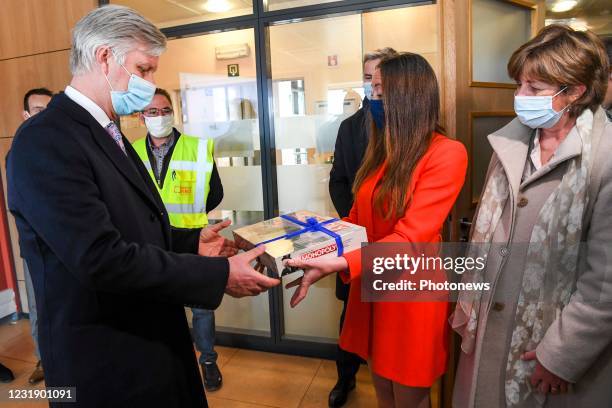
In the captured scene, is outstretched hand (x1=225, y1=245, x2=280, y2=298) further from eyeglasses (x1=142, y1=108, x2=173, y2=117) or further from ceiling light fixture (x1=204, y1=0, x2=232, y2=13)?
ceiling light fixture (x1=204, y1=0, x2=232, y2=13)

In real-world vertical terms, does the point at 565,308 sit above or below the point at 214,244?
below

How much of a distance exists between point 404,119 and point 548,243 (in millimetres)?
569

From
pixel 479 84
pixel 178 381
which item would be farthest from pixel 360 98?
pixel 178 381

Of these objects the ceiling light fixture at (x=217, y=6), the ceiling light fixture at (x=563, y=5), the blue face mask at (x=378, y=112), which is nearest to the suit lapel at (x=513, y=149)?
the blue face mask at (x=378, y=112)

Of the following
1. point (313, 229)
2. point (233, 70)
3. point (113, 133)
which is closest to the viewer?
point (113, 133)

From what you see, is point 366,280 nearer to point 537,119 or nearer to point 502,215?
point 502,215

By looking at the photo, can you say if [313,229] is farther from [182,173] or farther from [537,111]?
[182,173]

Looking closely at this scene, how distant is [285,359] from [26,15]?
3.30 metres

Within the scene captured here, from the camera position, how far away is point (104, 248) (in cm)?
87

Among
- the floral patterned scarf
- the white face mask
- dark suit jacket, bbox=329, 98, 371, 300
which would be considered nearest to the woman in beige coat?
the floral patterned scarf

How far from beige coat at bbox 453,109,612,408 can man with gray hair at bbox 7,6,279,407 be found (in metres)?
0.73

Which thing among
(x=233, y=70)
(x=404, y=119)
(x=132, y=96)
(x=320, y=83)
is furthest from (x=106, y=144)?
(x=233, y=70)

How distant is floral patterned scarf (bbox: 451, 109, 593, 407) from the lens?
107 centimetres

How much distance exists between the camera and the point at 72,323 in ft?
3.06
